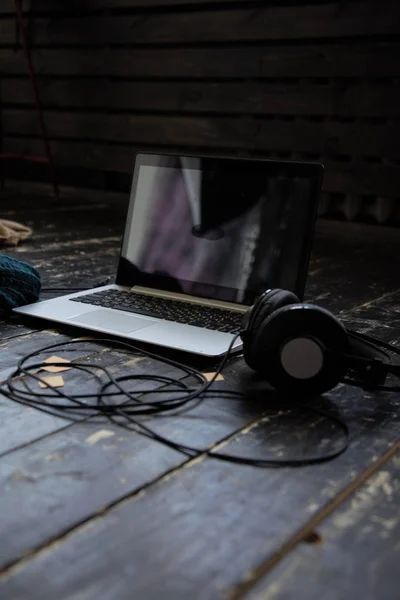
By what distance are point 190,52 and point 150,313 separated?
7.66 ft

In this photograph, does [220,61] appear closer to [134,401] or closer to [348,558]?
[134,401]

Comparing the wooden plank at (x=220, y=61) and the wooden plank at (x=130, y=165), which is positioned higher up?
the wooden plank at (x=220, y=61)

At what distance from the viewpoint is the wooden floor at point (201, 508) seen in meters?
0.62

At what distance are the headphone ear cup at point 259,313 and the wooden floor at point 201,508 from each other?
0.22 ft

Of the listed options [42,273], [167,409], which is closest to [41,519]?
[167,409]

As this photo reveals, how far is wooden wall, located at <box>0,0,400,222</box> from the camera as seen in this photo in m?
2.85

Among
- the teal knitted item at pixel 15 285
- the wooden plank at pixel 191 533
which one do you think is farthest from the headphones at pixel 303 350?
the teal knitted item at pixel 15 285

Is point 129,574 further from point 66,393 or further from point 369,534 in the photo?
point 66,393

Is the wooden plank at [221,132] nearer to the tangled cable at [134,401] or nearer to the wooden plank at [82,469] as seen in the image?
the tangled cable at [134,401]

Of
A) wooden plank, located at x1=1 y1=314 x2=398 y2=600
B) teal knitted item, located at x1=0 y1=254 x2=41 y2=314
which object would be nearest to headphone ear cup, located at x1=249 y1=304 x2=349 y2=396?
wooden plank, located at x1=1 y1=314 x2=398 y2=600

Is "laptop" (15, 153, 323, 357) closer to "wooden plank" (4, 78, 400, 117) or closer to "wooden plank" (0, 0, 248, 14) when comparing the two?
"wooden plank" (4, 78, 400, 117)

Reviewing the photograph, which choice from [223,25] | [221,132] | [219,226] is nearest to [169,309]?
[219,226]

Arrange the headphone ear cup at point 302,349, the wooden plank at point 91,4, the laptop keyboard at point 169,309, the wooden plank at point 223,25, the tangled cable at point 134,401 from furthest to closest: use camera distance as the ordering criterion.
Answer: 1. the wooden plank at point 91,4
2. the wooden plank at point 223,25
3. the laptop keyboard at point 169,309
4. the headphone ear cup at point 302,349
5. the tangled cable at point 134,401

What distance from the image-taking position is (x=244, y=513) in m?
0.73
